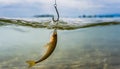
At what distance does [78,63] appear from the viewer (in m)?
14.0

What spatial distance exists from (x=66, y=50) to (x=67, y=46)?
6.64ft

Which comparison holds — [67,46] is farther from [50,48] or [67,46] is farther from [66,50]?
[50,48]

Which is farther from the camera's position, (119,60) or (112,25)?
(112,25)

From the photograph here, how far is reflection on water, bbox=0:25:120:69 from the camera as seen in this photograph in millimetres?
13719

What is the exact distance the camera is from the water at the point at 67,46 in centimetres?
1392

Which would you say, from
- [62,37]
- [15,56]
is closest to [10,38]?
[62,37]

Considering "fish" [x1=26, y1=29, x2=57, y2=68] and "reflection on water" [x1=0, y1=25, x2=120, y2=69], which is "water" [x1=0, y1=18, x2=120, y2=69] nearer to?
"reflection on water" [x1=0, y1=25, x2=120, y2=69]

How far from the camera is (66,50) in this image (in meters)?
18.7

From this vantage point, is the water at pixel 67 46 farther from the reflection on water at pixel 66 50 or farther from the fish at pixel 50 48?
the fish at pixel 50 48

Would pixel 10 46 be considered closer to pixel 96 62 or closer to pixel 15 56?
pixel 15 56

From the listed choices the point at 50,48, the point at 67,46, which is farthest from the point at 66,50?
the point at 50,48

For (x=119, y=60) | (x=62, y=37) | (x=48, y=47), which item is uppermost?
(x=48, y=47)

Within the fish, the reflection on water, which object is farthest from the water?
the fish

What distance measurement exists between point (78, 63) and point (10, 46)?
8220 millimetres
